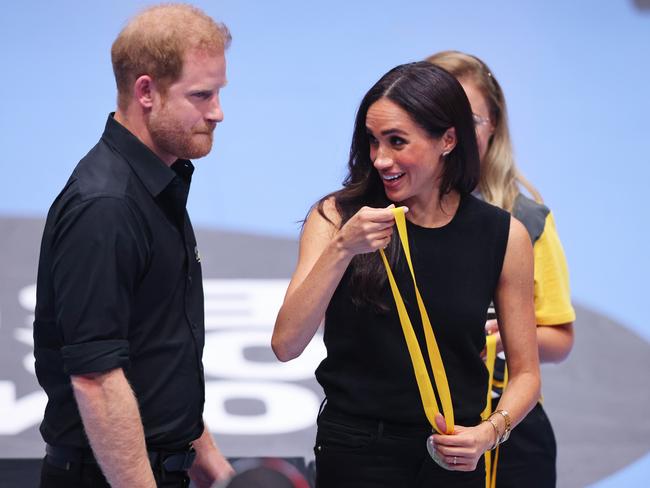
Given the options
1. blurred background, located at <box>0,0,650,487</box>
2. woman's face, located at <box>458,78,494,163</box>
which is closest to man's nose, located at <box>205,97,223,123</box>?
woman's face, located at <box>458,78,494,163</box>

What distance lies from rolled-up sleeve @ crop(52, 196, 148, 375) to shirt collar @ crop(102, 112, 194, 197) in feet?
0.52

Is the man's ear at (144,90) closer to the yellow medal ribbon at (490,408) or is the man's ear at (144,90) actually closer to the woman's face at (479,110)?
the yellow medal ribbon at (490,408)

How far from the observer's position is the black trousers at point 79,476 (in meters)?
2.39

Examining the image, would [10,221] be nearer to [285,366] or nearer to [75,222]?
[285,366]

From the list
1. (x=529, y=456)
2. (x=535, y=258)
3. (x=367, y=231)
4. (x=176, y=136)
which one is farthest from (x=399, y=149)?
(x=529, y=456)

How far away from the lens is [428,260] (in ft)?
8.71

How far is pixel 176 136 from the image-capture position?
7.95 ft

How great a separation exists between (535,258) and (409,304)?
75cm

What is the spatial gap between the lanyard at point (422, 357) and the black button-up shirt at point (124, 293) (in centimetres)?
47

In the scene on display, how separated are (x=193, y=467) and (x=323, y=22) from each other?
18.1 feet

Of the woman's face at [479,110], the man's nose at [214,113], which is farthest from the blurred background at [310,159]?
the man's nose at [214,113]

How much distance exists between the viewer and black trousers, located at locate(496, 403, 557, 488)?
3.06 m

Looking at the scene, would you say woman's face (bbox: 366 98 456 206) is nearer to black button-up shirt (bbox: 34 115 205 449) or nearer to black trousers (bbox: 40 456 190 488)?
black button-up shirt (bbox: 34 115 205 449)

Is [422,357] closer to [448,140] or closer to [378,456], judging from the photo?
[378,456]
